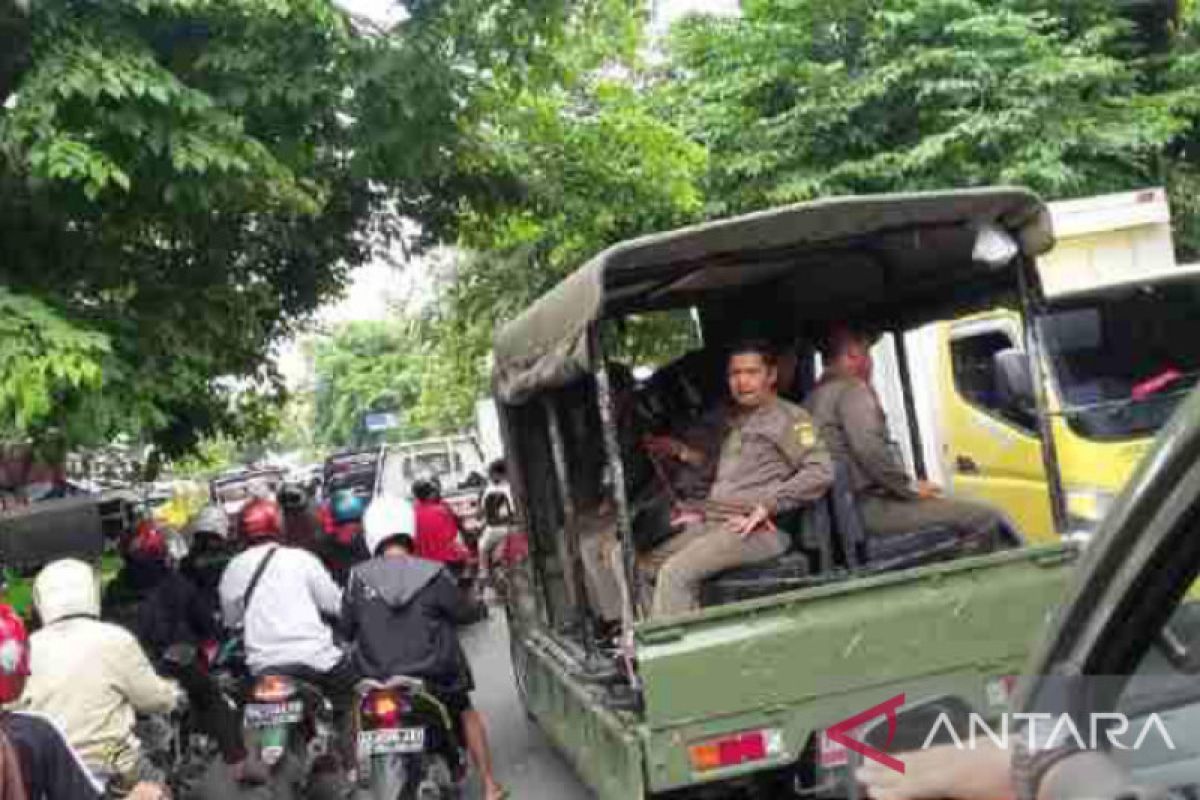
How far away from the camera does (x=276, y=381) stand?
34.8 ft

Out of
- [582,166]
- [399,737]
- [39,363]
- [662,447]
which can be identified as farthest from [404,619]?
[582,166]

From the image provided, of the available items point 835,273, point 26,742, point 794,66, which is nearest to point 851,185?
point 794,66

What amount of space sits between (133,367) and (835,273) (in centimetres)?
353

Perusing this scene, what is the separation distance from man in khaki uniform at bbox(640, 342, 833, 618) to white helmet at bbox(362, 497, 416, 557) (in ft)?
3.64

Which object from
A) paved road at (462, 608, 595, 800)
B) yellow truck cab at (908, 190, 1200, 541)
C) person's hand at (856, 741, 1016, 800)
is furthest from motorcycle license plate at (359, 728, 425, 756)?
person's hand at (856, 741, 1016, 800)

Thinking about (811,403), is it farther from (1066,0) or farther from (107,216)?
(1066,0)

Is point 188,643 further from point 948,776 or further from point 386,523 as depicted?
point 948,776

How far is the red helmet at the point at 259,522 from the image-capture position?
21.7 ft

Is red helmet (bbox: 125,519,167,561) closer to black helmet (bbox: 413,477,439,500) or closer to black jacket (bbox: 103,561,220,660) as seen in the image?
black jacket (bbox: 103,561,220,660)

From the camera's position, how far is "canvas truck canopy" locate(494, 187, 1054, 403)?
5.02m

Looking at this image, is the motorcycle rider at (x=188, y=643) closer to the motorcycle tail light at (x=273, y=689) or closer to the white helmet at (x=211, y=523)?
the white helmet at (x=211, y=523)

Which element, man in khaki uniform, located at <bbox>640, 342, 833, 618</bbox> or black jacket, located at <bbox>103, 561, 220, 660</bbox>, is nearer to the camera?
man in khaki uniform, located at <bbox>640, 342, 833, 618</bbox>

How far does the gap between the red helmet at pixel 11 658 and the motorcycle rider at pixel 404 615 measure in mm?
2677

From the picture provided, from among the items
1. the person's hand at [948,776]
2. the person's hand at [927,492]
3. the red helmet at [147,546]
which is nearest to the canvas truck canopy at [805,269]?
the person's hand at [927,492]
